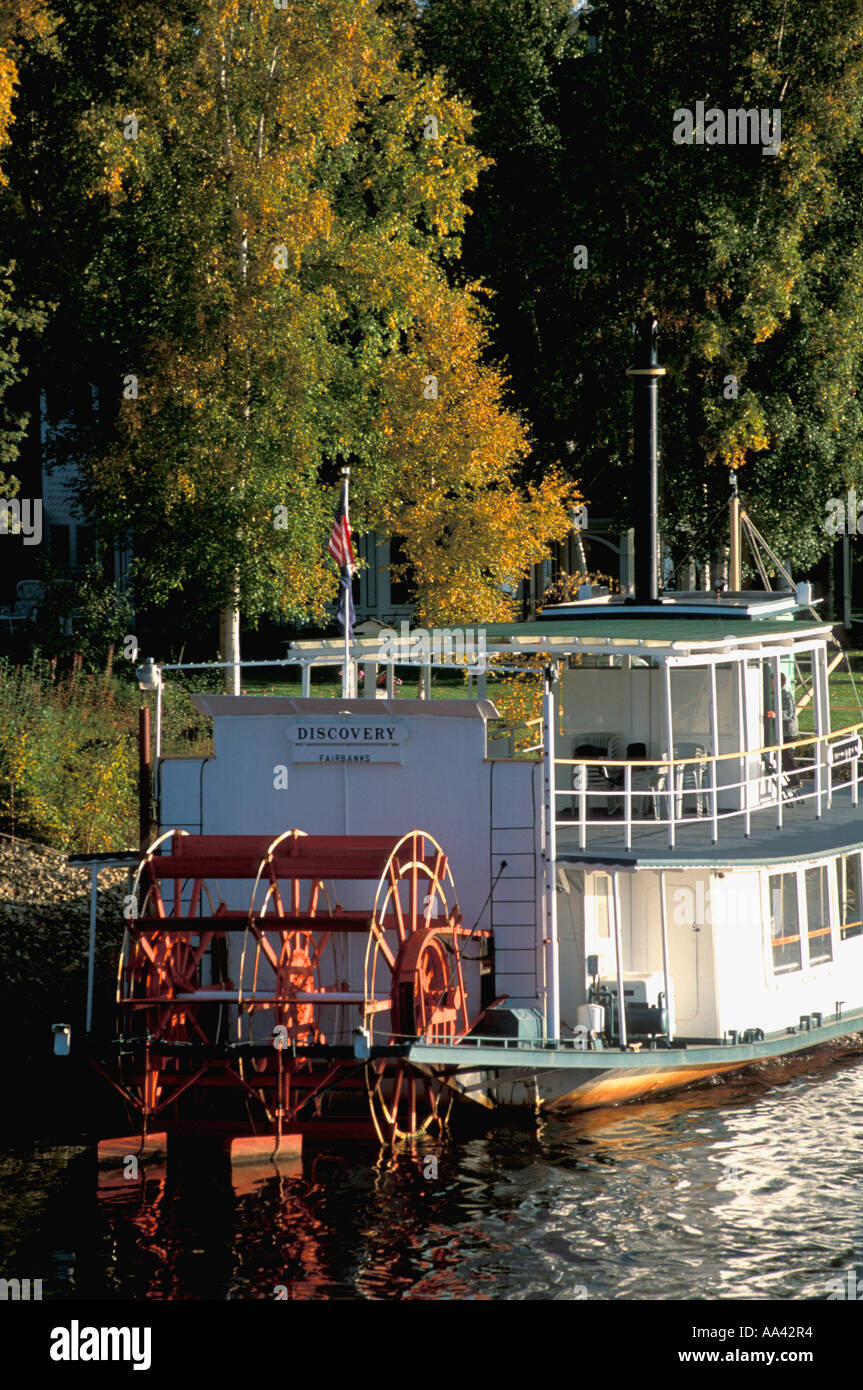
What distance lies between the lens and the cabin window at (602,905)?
1938 cm

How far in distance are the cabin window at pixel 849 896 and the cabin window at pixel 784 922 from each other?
115cm

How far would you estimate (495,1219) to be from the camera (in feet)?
52.6

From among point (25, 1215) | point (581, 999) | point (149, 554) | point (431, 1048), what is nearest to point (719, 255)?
point (149, 554)

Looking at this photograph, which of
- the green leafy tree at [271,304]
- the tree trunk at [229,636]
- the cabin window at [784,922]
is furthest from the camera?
the tree trunk at [229,636]

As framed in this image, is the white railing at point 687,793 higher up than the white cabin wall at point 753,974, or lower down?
higher up

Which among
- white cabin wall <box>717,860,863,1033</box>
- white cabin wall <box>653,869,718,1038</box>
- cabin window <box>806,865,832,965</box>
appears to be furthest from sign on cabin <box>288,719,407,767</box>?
cabin window <box>806,865,832,965</box>

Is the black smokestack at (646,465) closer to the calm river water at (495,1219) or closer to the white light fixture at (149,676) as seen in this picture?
the white light fixture at (149,676)

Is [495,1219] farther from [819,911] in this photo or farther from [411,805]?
[819,911]

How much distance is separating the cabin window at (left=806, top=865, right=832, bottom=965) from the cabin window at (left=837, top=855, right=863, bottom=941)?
40 cm

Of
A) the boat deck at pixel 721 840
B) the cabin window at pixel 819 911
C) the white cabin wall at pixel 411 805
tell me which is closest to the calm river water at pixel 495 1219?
the white cabin wall at pixel 411 805

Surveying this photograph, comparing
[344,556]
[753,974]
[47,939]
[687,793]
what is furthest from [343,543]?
[47,939]

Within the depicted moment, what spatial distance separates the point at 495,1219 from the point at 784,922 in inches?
234

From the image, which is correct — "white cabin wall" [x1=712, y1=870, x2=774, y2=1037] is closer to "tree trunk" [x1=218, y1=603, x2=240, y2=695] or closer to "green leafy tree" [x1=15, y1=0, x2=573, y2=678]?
"green leafy tree" [x1=15, y1=0, x2=573, y2=678]

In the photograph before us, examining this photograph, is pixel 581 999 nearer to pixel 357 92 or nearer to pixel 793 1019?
pixel 793 1019
